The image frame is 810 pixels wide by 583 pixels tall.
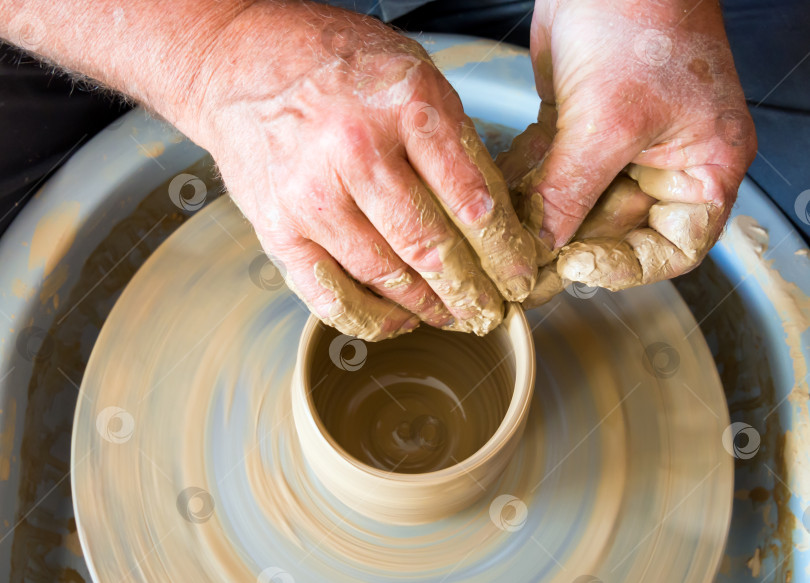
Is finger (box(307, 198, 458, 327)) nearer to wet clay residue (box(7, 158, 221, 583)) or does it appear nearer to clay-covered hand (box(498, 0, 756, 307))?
clay-covered hand (box(498, 0, 756, 307))

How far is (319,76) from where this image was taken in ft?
3.31

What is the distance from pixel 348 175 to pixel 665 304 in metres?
Result: 0.84

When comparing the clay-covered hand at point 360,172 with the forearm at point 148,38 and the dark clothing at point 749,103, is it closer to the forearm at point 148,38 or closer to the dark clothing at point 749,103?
the forearm at point 148,38

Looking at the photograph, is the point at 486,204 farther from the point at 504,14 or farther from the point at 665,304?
the point at 504,14

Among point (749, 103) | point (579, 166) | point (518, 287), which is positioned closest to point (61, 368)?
point (518, 287)

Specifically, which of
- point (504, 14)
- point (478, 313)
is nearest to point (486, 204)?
point (478, 313)

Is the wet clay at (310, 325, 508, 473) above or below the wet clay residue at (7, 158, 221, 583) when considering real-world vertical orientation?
below

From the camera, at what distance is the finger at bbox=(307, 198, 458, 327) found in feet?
3.36

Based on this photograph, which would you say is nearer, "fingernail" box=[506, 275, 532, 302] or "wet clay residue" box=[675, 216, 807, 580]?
"fingernail" box=[506, 275, 532, 302]

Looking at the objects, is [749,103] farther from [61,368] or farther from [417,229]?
[61,368]

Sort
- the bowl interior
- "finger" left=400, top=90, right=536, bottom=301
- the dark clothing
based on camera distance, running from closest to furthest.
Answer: "finger" left=400, top=90, right=536, bottom=301, the bowl interior, the dark clothing

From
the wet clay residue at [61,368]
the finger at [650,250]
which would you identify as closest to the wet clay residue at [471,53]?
the wet clay residue at [61,368]

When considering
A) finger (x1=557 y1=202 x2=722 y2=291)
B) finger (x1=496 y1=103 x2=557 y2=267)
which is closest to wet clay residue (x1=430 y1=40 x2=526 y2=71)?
finger (x1=496 y1=103 x2=557 y2=267)

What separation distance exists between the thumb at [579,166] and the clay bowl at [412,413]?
188 mm
